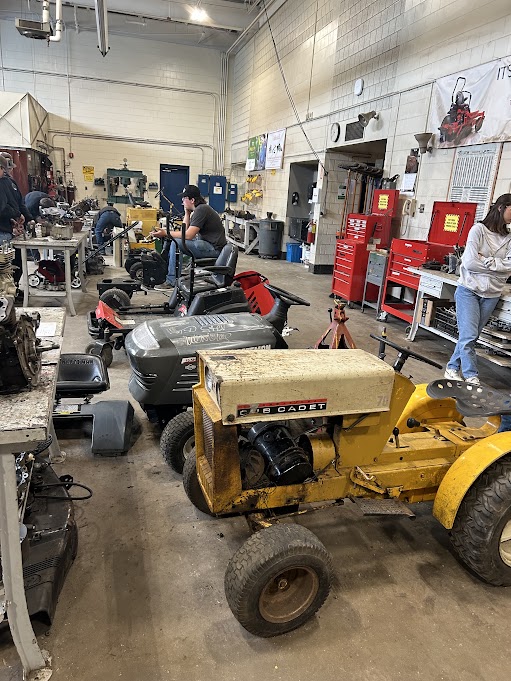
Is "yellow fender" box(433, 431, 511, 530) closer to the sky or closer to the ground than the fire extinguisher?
closer to the ground

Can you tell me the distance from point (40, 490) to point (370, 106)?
283 inches

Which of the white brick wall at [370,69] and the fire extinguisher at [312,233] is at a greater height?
the white brick wall at [370,69]

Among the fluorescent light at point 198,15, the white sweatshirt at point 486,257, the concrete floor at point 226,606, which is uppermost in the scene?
the fluorescent light at point 198,15

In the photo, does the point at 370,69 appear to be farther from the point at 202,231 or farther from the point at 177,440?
the point at 177,440

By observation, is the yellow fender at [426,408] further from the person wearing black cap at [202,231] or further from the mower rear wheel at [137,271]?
the mower rear wheel at [137,271]

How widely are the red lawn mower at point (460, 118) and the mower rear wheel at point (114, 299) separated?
4.12 metres

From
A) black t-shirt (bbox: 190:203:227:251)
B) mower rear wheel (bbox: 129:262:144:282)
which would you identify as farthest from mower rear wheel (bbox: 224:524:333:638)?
mower rear wheel (bbox: 129:262:144:282)

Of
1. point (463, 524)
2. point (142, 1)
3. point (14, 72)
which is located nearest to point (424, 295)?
point (463, 524)

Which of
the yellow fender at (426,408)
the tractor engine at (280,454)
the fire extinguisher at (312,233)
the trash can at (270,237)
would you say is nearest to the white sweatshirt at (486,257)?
the yellow fender at (426,408)

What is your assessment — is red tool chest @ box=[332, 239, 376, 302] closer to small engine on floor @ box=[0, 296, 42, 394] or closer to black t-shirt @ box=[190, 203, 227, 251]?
black t-shirt @ box=[190, 203, 227, 251]

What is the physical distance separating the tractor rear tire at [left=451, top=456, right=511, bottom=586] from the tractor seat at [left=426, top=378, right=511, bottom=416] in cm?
21

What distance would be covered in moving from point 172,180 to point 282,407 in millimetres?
13680

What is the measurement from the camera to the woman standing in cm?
370

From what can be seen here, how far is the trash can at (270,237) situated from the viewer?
10773 mm
